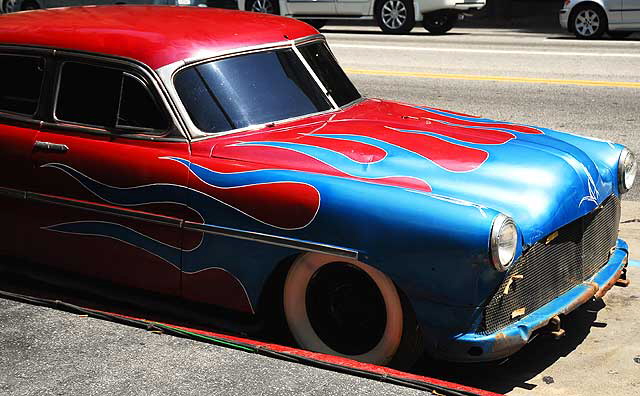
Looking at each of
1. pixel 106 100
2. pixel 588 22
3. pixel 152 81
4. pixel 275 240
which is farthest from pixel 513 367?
pixel 588 22

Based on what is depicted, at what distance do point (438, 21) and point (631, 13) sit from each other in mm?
4090

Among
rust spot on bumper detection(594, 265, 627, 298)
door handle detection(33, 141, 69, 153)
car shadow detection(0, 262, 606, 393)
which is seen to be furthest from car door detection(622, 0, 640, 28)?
door handle detection(33, 141, 69, 153)

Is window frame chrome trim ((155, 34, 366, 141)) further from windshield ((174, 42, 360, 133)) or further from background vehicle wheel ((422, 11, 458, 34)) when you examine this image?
background vehicle wheel ((422, 11, 458, 34))

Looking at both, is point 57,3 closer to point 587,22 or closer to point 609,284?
point 587,22

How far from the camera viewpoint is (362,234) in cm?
471

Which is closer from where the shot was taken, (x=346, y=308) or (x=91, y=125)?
(x=346, y=308)

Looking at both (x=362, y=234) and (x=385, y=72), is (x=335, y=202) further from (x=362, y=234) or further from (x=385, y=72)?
(x=385, y=72)

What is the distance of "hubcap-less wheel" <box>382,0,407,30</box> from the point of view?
21.5 m

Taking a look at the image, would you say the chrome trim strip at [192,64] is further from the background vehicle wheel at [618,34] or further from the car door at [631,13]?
the background vehicle wheel at [618,34]

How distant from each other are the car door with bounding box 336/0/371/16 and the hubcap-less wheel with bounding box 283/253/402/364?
1727 cm

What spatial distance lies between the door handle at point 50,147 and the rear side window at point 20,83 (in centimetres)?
24

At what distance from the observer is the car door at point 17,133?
5758 millimetres

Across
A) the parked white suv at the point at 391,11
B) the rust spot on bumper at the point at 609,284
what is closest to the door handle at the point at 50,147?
the rust spot on bumper at the point at 609,284

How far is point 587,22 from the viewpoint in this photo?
20.0m
